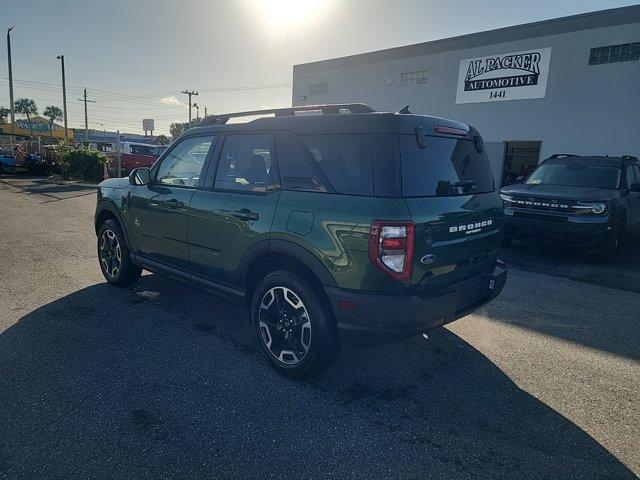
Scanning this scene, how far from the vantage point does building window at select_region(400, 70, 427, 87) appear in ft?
56.8

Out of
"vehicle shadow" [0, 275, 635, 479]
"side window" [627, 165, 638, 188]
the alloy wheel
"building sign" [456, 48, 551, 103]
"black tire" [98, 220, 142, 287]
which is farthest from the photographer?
"building sign" [456, 48, 551, 103]

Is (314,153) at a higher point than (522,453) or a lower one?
higher

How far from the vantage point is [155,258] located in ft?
14.0

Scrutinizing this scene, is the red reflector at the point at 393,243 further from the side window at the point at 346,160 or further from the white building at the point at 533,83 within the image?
the white building at the point at 533,83

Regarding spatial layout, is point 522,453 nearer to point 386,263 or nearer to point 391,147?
point 386,263

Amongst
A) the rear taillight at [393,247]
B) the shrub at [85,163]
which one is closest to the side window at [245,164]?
the rear taillight at [393,247]

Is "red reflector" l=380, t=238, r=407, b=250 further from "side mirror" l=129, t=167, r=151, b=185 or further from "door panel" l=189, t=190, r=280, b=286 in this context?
"side mirror" l=129, t=167, r=151, b=185

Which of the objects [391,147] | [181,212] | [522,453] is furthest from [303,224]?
[522,453]

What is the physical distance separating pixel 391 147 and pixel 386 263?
0.74 metres

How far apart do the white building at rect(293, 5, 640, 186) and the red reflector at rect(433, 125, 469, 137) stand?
505 inches

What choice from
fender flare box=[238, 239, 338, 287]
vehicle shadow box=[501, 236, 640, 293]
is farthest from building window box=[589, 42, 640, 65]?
fender flare box=[238, 239, 338, 287]

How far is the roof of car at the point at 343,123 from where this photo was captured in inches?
104

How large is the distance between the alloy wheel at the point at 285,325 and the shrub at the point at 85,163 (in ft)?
63.3

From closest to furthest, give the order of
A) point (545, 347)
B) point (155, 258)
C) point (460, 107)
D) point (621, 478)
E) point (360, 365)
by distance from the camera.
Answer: point (621, 478) → point (360, 365) → point (545, 347) → point (155, 258) → point (460, 107)
